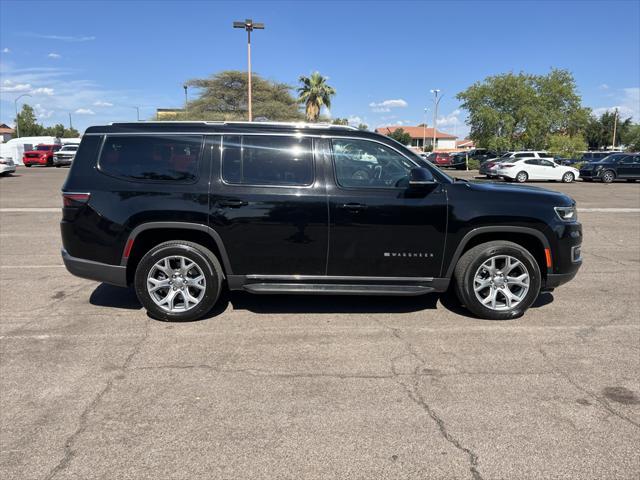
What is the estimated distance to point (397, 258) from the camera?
480 centimetres

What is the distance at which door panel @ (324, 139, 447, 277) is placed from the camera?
471cm

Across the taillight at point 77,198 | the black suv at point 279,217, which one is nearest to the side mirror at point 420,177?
the black suv at point 279,217

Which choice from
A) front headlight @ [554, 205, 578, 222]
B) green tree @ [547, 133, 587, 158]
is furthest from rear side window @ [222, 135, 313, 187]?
green tree @ [547, 133, 587, 158]

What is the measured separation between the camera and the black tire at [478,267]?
486cm

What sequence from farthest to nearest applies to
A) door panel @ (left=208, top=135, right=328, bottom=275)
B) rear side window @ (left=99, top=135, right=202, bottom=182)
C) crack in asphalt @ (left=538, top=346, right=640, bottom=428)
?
rear side window @ (left=99, top=135, right=202, bottom=182) → door panel @ (left=208, top=135, right=328, bottom=275) → crack in asphalt @ (left=538, top=346, right=640, bottom=428)

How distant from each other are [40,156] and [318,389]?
1622 inches

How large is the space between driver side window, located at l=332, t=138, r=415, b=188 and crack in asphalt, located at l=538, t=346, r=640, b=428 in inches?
79.1

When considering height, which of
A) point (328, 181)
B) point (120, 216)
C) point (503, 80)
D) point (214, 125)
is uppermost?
point (503, 80)

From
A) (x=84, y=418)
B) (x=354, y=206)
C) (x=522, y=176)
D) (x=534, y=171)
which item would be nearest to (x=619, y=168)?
(x=534, y=171)

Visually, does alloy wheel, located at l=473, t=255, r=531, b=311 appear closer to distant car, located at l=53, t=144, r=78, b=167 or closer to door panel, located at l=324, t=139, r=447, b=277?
door panel, located at l=324, t=139, r=447, b=277

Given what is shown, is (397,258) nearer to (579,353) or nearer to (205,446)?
(579,353)

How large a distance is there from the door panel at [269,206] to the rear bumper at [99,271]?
3.44 feet

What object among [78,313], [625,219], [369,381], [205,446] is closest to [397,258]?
[369,381]

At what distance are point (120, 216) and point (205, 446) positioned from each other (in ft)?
8.72
